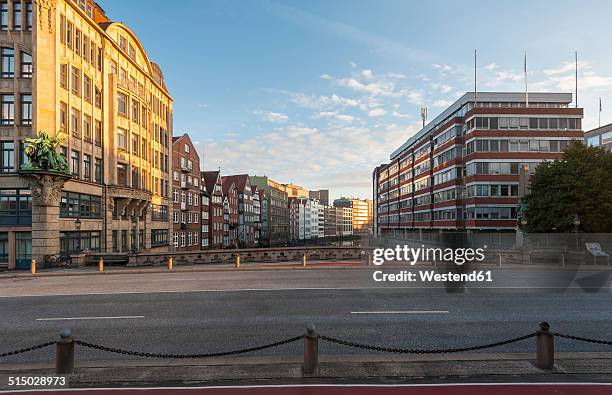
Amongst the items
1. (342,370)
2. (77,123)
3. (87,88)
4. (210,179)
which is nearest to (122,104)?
(87,88)

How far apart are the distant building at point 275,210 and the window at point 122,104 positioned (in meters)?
77.3

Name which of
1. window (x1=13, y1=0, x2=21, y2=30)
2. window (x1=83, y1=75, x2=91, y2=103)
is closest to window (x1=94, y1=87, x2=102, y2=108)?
window (x1=83, y1=75, x2=91, y2=103)

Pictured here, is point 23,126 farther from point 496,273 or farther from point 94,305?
point 496,273

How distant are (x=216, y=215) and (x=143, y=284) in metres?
55.7

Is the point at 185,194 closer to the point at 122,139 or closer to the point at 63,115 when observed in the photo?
the point at 122,139

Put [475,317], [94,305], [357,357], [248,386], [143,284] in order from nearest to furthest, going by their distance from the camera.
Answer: [248,386] < [357,357] < [475,317] < [94,305] < [143,284]

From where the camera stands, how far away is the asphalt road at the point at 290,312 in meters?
10.1

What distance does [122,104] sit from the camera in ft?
134

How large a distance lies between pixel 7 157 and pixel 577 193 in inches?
1838

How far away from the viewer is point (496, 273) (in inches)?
961

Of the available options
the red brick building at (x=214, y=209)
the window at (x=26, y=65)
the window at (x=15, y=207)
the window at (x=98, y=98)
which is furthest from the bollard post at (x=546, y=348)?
the red brick building at (x=214, y=209)

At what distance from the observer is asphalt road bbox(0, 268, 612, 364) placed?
33.2 ft

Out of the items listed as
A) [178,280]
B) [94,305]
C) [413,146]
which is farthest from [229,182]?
[94,305]

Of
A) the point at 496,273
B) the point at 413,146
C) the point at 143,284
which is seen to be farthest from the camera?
the point at 413,146
